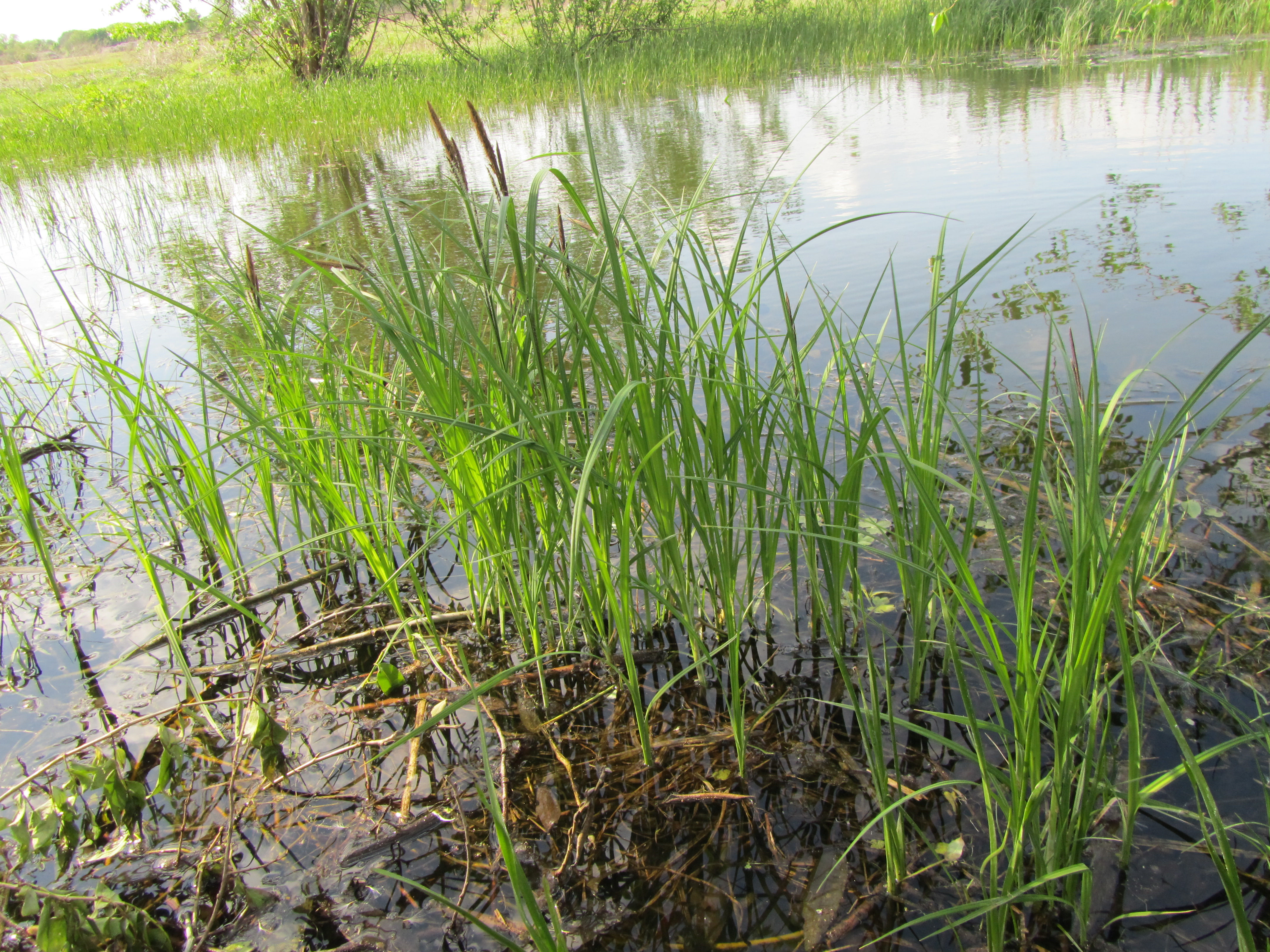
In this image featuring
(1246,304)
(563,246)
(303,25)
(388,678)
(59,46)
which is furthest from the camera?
(59,46)

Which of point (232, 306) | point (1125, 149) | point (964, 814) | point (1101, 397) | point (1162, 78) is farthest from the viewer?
point (1162, 78)

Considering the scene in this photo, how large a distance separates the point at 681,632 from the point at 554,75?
1206cm

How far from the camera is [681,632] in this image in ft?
5.99

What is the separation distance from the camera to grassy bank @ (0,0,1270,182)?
901 centimetres

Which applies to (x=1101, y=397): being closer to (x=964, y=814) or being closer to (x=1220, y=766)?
(x=1220, y=766)

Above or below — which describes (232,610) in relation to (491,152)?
below

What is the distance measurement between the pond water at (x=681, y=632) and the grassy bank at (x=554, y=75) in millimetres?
2771

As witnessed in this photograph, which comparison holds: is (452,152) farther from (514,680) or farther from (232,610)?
(232,610)

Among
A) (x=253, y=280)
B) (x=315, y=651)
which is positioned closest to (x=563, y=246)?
(x=253, y=280)

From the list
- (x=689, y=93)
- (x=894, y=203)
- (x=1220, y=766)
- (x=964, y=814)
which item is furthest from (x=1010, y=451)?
(x=689, y=93)

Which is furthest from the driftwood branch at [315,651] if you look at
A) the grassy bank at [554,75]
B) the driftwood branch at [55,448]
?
the grassy bank at [554,75]

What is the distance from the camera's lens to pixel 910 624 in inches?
67.3

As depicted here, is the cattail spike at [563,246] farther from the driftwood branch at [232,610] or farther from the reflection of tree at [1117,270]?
the reflection of tree at [1117,270]

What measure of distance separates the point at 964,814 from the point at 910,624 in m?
0.48
